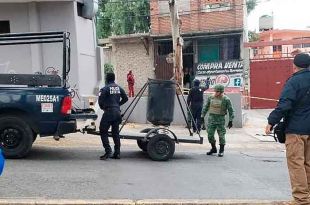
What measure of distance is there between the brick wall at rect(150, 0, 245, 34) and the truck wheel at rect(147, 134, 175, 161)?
748 inches

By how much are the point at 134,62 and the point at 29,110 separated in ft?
69.8

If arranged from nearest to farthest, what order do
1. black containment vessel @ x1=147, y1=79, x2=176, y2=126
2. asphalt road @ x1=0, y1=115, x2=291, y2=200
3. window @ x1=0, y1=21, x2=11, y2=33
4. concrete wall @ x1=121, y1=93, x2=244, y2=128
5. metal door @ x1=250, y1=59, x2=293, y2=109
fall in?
asphalt road @ x1=0, y1=115, x2=291, y2=200 → black containment vessel @ x1=147, y1=79, x2=176, y2=126 → window @ x1=0, y1=21, x2=11, y2=33 → concrete wall @ x1=121, y1=93, x2=244, y2=128 → metal door @ x1=250, y1=59, x2=293, y2=109

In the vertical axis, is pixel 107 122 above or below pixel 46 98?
below

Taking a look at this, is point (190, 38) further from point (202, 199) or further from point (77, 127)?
point (202, 199)

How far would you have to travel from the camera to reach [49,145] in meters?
11.1

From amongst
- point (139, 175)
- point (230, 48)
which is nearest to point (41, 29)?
point (139, 175)

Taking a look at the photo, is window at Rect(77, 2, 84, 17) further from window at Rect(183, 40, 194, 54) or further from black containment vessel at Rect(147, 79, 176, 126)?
window at Rect(183, 40, 194, 54)

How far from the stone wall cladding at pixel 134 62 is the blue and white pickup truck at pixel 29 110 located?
20.5 metres

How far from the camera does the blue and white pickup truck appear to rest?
8875 mm

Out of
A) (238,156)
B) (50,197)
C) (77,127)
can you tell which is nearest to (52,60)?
(77,127)

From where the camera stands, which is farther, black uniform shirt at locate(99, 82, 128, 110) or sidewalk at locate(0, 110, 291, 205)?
black uniform shirt at locate(99, 82, 128, 110)

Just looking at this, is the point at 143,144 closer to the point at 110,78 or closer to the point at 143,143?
the point at 143,143

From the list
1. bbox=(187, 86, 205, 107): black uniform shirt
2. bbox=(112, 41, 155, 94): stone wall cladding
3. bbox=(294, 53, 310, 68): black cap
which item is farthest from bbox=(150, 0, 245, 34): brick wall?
bbox=(294, 53, 310, 68): black cap

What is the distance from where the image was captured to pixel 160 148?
9695 millimetres
